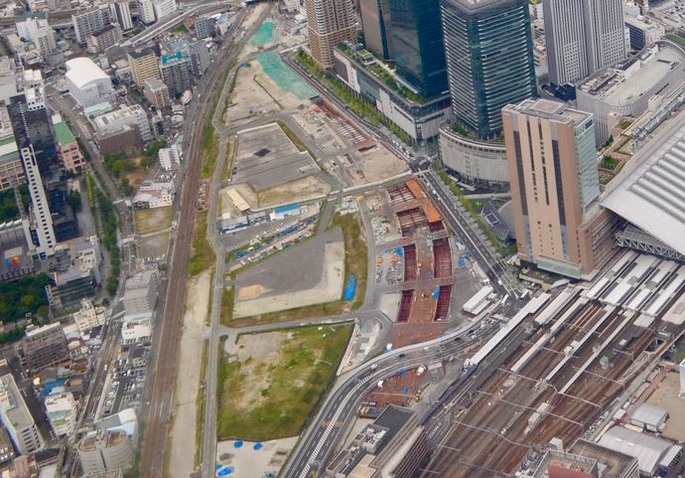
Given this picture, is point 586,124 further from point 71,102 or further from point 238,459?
point 71,102

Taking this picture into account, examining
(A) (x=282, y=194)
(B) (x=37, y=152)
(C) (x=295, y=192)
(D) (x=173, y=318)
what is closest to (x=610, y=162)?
(C) (x=295, y=192)

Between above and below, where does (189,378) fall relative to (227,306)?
below

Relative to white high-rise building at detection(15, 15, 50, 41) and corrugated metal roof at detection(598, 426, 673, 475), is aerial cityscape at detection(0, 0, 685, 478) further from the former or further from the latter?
white high-rise building at detection(15, 15, 50, 41)

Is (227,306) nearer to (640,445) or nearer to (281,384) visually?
(281,384)

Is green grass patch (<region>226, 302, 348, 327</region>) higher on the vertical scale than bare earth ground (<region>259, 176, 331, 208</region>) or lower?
lower

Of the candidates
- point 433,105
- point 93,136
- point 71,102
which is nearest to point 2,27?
point 71,102

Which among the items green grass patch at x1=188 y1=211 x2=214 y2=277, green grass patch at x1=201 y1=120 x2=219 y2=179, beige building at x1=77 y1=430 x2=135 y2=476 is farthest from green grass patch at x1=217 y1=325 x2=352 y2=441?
green grass patch at x1=201 y1=120 x2=219 y2=179

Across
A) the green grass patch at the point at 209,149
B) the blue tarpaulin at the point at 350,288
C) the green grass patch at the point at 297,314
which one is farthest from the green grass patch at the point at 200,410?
the green grass patch at the point at 209,149

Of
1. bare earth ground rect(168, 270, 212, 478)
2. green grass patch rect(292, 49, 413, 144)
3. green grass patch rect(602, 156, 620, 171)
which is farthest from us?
green grass patch rect(292, 49, 413, 144)
